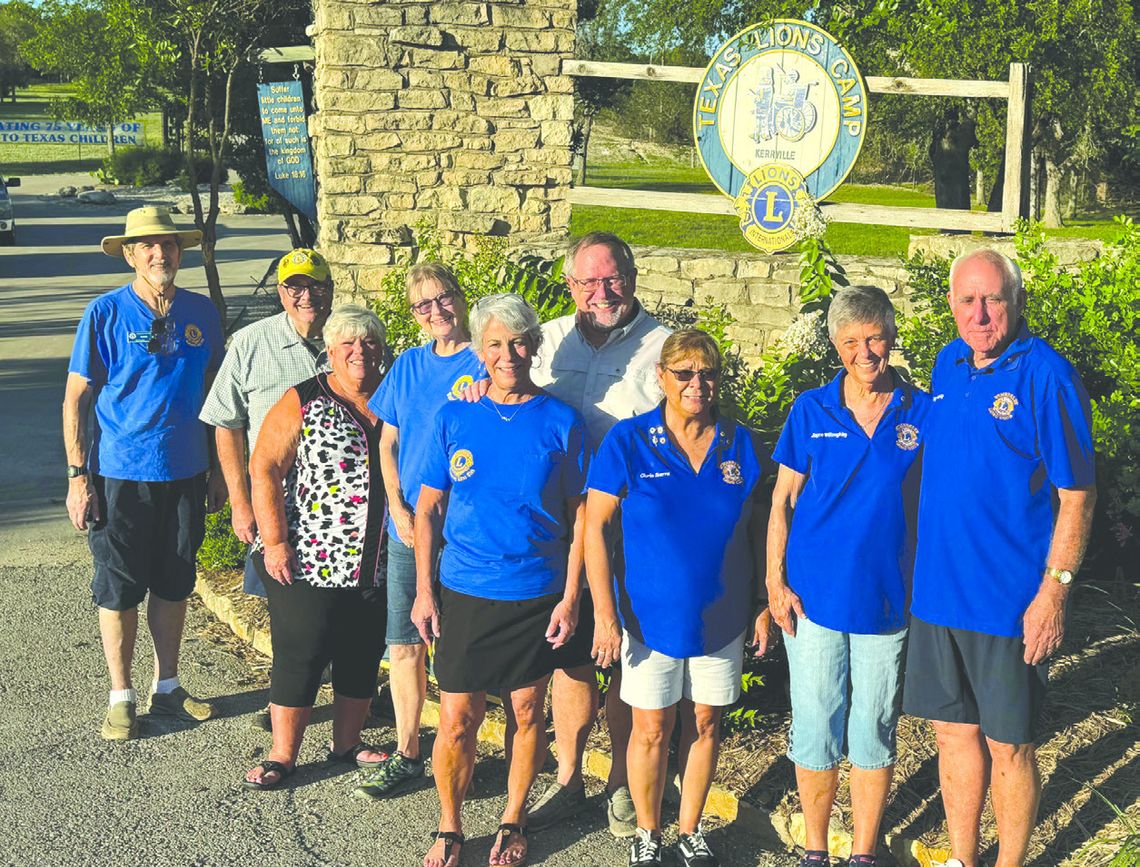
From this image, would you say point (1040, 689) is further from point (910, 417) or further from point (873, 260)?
point (873, 260)

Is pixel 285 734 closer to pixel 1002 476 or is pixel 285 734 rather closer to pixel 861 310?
pixel 861 310

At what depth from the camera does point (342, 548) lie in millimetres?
4652

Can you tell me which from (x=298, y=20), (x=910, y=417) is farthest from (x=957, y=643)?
(x=298, y=20)

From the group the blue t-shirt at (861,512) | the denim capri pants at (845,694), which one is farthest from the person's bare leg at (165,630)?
the blue t-shirt at (861,512)

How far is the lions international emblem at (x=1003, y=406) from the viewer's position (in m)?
3.54

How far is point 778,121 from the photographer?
7.51 metres

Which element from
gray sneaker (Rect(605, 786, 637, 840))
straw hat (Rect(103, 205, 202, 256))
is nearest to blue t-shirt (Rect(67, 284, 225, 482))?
straw hat (Rect(103, 205, 202, 256))

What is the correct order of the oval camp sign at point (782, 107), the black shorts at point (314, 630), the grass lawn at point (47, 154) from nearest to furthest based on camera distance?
the black shorts at point (314, 630), the oval camp sign at point (782, 107), the grass lawn at point (47, 154)

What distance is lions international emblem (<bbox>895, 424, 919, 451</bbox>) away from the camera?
3.74 meters

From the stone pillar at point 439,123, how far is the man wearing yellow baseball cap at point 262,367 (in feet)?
11.7

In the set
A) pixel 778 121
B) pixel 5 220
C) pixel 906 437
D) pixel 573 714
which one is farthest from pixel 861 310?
pixel 5 220

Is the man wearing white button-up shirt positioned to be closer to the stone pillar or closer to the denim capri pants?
the denim capri pants

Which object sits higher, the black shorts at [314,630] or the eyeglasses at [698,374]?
the eyeglasses at [698,374]

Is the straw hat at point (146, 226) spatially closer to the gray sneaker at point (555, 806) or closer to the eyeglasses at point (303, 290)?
the eyeglasses at point (303, 290)
